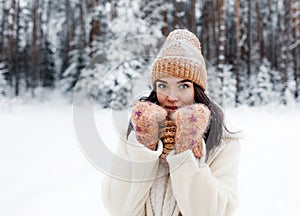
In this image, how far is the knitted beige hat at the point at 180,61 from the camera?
52.9 inches

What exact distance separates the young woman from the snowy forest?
27.3 ft

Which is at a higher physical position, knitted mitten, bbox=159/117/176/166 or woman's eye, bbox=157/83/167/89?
woman's eye, bbox=157/83/167/89

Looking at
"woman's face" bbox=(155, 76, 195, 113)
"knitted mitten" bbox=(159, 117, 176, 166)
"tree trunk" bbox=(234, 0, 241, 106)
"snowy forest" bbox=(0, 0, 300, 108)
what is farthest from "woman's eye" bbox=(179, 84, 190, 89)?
"tree trunk" bbox=(234, 0, 241, 106)

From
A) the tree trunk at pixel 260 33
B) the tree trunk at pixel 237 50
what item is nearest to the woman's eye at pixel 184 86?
the tree trunk at pixel 237 50

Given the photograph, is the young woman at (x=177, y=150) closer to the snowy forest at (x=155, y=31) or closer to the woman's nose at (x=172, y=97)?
the woman's nose at (x=172, y=97)

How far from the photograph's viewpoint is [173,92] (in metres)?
1.36

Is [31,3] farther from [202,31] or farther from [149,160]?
[149,160]

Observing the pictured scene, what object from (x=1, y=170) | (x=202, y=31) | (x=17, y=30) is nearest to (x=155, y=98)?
(x=1, y=170)

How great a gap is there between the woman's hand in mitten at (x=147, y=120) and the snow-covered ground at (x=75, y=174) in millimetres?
129

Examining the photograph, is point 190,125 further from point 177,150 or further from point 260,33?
point 260,33

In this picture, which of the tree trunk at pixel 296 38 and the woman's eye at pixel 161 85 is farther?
the tree trunk at pixel 296 38

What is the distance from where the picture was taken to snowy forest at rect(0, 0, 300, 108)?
48.1 ft

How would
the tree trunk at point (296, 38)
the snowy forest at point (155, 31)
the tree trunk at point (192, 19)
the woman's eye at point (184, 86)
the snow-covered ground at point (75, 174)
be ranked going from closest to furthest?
the woman's eye at point (184, 86)
the snow-covered ground at point (75, 174)
the snowy forest at point (155, 31)
the tree trunk at point (192, 19)
the tree trunk at point (296, 38)

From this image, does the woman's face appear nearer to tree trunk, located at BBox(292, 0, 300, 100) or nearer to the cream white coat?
the cream white coat
